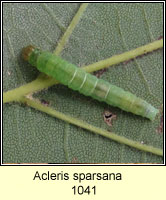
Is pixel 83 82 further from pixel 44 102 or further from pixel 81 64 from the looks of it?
pixel 44 102

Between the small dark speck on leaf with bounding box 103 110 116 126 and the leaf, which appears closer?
the leaf

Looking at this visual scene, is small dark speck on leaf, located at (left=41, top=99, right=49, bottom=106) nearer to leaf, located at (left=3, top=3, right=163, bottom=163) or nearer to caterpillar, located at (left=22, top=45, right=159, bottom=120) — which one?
leaf, located at (left=3, top=3, right=163, bottom=163)

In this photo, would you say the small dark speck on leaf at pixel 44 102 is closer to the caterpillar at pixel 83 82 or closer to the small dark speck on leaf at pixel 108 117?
the caterpillar at pixel 83 82

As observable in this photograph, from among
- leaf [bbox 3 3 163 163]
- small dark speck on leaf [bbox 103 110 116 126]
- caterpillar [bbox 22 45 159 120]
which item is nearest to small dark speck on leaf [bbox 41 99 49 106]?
leaf [bbox 3 3 163 163]

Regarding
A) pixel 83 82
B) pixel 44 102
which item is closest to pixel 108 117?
pixel 83 82

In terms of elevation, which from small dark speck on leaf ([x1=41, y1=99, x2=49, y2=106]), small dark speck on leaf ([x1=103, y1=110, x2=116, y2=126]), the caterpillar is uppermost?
the caterpillar

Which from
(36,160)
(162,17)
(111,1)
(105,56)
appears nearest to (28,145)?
(36,160)

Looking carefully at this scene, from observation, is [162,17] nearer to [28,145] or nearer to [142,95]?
[142,95]
